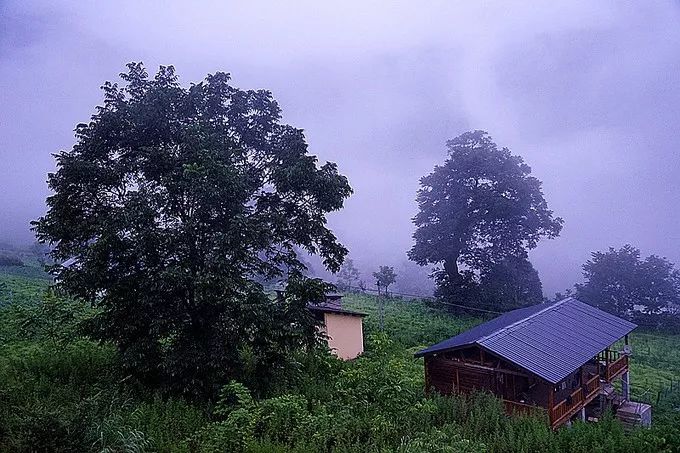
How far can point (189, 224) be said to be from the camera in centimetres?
884

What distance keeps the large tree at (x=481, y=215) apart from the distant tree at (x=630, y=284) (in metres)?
4.04

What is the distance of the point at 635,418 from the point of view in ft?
42.3

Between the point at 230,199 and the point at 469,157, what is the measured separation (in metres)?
18.2

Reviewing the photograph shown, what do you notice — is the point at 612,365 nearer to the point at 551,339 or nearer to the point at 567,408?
the point at 551,339

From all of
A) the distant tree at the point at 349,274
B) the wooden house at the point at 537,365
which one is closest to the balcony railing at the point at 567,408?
the wooden house at the point at 537,365

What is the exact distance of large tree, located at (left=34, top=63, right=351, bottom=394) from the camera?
8.82 metres

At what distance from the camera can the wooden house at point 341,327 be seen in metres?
15.9

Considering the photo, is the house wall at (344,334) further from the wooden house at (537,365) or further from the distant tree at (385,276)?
the distant tree at (385,276)

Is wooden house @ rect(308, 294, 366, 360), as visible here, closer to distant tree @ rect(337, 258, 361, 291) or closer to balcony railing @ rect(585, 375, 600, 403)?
balcony railing @ rect(585, 375, 600, 403)

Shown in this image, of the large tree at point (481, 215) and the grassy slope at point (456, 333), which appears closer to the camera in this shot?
the grassy slope at point (456, 333)

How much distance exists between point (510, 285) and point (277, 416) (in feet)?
62.1

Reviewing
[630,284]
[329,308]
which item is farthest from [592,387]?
[630,284]

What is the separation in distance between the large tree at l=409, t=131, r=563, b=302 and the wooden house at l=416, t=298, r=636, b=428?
10123 millimetres

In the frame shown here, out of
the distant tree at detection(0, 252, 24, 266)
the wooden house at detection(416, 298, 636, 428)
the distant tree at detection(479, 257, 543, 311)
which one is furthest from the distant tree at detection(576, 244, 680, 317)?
the distant tree at detection(0, 252, 24, 266)
